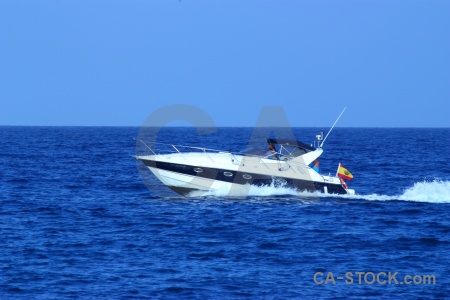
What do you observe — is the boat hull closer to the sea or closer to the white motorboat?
the white motorboat

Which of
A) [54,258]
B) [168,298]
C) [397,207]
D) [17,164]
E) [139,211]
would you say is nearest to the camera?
[168,298]

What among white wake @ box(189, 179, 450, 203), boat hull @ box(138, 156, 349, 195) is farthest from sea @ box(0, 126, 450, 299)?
boat hull @ box(138, 156, 349, 195)

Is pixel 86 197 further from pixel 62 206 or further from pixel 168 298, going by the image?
pixel 168 298

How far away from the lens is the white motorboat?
31.1 m

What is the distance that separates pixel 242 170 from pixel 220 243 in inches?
312

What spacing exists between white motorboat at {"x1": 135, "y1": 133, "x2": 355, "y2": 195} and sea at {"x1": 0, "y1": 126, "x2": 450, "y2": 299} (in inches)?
19.9

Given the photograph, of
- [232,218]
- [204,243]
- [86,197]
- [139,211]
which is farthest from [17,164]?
[204,243]

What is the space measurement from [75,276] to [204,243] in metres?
5.40

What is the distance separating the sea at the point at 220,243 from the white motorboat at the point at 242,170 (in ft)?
1.65

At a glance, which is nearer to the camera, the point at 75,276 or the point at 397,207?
the point at 75,276

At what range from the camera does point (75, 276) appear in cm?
1938

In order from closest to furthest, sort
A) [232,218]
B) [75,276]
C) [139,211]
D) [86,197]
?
[75,276] < [232,218] < [139,211] < [86,197]

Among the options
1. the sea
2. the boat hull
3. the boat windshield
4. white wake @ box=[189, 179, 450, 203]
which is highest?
the boat windshield

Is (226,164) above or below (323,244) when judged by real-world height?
above
